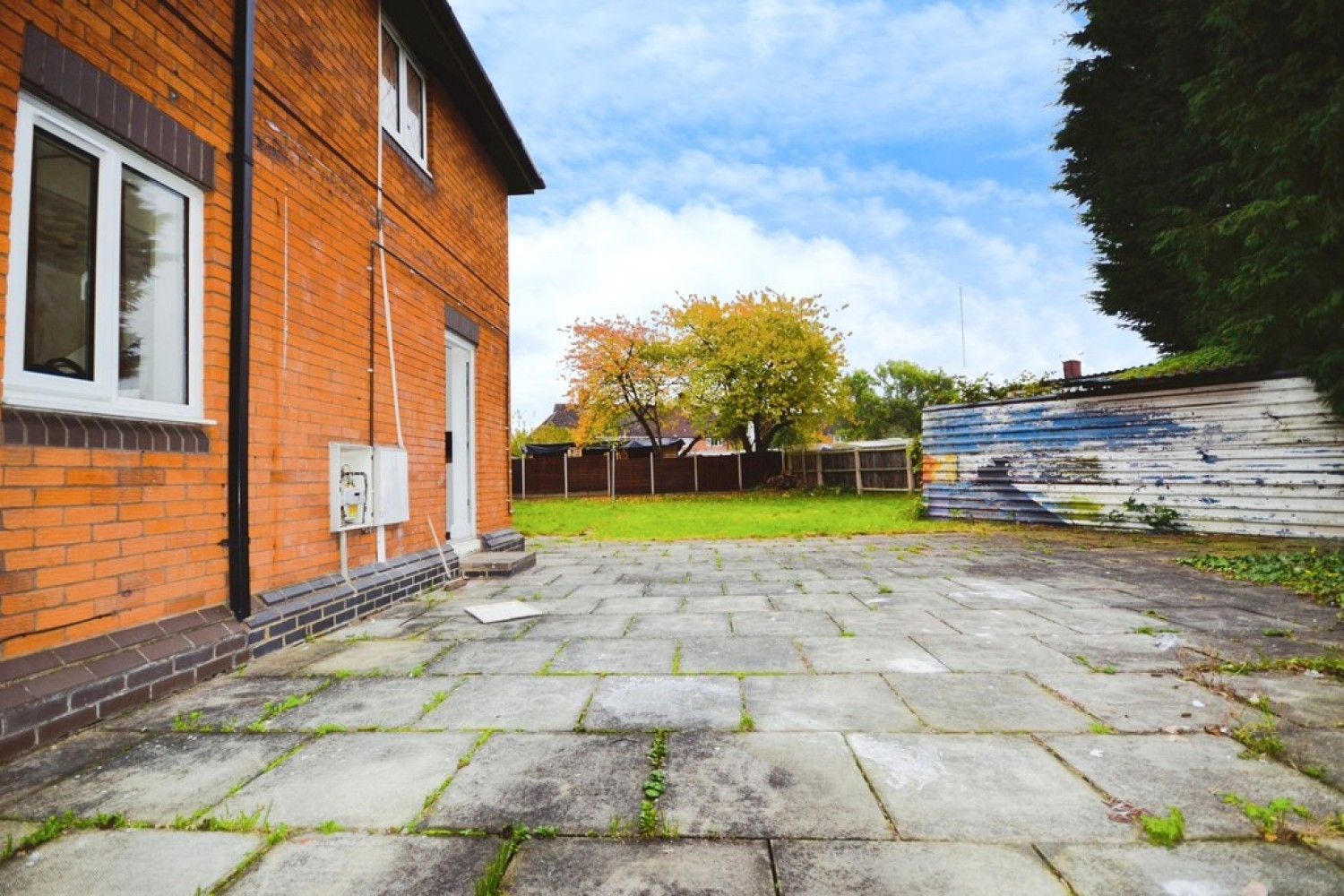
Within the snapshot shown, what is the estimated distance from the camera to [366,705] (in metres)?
2.52

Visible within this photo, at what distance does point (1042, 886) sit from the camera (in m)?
1.34

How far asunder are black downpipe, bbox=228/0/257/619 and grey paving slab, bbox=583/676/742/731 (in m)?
2.10

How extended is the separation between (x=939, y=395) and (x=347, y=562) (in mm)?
10796

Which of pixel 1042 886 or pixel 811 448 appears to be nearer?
pixel 1042 886

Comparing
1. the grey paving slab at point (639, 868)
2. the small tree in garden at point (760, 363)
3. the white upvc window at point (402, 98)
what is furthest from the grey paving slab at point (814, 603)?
the small tree in garden at point (760, 363)

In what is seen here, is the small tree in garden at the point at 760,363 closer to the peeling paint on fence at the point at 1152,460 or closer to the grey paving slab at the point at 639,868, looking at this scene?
the peeling paint on fence at the point at 1152,460

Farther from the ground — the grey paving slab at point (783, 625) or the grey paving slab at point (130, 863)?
the grey paving slab at point (130, 863)

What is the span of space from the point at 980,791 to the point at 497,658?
238cm

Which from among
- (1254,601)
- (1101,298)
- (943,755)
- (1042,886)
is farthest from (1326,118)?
(1101,298)

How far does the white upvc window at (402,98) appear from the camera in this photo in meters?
5.02

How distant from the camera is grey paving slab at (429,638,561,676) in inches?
118

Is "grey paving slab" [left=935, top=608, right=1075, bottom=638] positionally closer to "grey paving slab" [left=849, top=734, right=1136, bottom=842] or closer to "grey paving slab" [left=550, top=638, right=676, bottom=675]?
"grey paving slab" [left=849, top=734, right=1136, bottom=842]

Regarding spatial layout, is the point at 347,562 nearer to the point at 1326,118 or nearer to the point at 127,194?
the point at 127,194

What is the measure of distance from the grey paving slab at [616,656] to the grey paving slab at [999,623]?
5.96 ft
